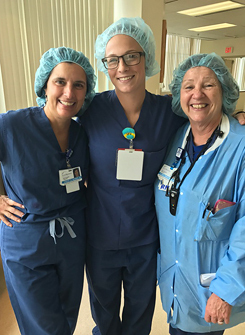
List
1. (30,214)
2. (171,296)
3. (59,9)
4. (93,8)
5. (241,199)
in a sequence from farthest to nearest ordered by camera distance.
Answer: (93,8) → (59,9) → (171,296) → (30,214) → (241,199)

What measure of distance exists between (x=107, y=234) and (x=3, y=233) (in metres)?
0.53

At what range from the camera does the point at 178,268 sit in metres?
1.27

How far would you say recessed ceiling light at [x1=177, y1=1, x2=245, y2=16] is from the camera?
4078 millimetres

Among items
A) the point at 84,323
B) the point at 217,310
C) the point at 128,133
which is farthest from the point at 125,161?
the point at 84,323

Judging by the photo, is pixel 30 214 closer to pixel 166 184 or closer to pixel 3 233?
pixel 3 233

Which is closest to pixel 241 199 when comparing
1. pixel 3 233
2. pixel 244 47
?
pixel 3 233

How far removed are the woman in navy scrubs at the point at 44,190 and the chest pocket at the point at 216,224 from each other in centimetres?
61

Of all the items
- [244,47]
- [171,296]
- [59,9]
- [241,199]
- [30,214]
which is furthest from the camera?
[244,47]

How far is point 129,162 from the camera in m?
1.26

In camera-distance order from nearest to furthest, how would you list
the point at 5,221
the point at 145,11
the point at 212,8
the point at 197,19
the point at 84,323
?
the point at 5,221 < the point at 84,323 < the point at 145,11 < the point at 212,8 < the point at 197,19

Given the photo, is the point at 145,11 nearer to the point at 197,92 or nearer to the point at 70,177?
the point at 197,92

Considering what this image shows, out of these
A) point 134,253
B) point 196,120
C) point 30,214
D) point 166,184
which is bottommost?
point 134,253

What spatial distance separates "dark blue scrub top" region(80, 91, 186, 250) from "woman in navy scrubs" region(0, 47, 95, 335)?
127 millimetres

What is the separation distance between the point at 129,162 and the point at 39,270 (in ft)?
2.23
